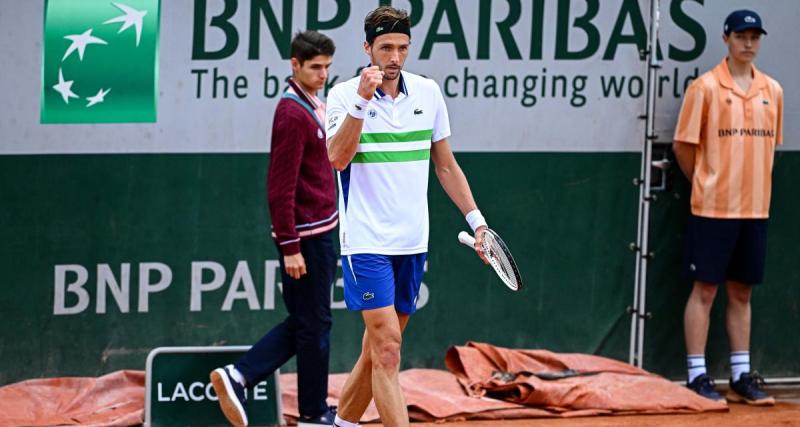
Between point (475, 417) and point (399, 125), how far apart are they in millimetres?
2351

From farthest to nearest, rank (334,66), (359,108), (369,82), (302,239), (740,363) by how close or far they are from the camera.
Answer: (740,363) → (334,66) → (302,239) → (359,108) → (369,82)

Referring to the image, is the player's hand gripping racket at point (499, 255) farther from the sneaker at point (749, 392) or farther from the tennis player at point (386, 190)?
the sneaker at point (749, 392)

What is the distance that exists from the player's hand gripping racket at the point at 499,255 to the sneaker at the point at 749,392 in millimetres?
2824

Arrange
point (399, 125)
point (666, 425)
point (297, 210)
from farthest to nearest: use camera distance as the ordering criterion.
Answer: point (666, 425) → point (297, 210) → point (399, 125)

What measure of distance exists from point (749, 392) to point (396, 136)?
3383mm

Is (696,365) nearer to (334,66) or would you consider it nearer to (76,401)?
(334,66)

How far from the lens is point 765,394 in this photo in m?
8.17

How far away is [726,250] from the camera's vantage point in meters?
8.09

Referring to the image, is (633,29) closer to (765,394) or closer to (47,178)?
(765,394)

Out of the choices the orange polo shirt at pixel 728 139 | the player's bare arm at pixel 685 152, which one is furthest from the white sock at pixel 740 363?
the player's bare arm at pixel 685 152

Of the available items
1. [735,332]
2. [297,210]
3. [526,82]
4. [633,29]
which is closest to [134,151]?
[297,210]

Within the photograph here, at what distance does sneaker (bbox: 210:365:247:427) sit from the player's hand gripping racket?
167cm

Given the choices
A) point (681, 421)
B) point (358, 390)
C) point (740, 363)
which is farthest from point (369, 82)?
point (740, 363)

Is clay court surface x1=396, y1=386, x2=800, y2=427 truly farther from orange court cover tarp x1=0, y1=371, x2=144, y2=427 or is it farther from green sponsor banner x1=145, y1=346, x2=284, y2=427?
orange court cover tarp x1=0, y1=371, x2=144, y2=427
